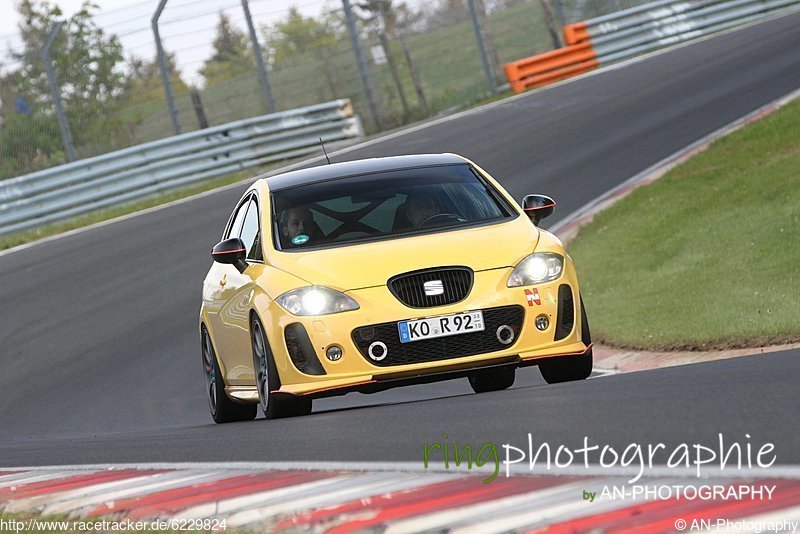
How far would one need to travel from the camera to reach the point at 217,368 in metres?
10.4

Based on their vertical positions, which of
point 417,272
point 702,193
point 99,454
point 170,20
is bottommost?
point 702,193

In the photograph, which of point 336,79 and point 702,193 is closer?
point 702,193

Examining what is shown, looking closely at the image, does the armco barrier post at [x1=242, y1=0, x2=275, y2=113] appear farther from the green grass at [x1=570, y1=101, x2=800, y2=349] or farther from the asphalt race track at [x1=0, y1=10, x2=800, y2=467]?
the green grass at [x1=570, y1=101, x2=800, y2=349]

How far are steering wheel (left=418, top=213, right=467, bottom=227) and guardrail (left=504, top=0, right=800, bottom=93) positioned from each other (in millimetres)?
21289

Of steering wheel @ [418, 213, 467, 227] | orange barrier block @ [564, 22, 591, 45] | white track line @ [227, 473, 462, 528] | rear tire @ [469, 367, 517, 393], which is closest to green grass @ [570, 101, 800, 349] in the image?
rear tire @ [469, 367, 517, 393]

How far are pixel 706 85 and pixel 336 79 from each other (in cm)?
723

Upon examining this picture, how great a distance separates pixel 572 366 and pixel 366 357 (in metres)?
1.38

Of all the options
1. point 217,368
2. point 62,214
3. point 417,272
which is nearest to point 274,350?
point 417,272

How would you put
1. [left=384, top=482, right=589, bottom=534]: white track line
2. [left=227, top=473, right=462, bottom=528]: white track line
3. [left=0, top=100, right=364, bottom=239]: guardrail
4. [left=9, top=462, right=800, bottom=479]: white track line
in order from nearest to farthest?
[left=384, top=482, right=589, bottom=534]: white track line
[left=9, top=462, right=800, bottom=479]: white track line
[left=227, top=473, right=462, bottom=528]: white track line
[left=0, top=100, right=364, bottom=239]: guardrail

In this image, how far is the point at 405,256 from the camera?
28.2ft

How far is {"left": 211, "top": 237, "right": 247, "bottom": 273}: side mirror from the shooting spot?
9375mm

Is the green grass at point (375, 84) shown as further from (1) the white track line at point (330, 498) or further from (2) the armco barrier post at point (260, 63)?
(1) the white track line at point (330, 498)

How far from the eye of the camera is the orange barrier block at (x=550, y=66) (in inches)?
1201

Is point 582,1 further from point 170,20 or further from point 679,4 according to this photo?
point 170,20
